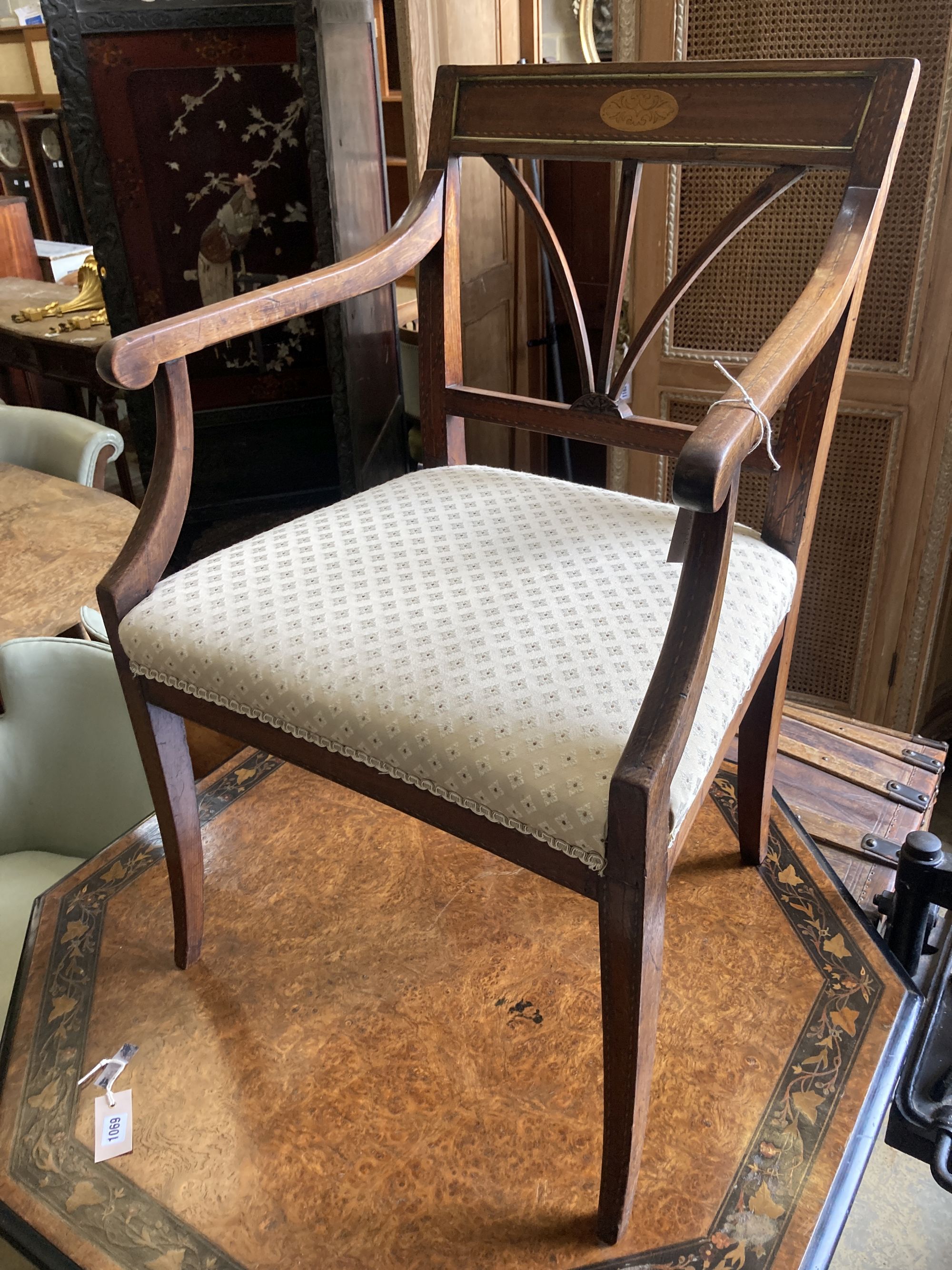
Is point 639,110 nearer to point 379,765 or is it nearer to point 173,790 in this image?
point 379,765

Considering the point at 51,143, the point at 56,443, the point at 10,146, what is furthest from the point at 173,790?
the point at 10,146

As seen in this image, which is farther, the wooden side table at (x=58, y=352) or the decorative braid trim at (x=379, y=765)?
the wooden side table at (x=58, y=352)

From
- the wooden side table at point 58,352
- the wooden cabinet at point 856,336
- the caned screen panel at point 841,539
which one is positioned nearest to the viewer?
the wooden cabinet at point 856,336

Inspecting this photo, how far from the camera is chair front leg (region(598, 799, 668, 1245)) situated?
635 mm

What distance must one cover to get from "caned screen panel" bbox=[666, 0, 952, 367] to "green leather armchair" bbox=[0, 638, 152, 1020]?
1.15 metres

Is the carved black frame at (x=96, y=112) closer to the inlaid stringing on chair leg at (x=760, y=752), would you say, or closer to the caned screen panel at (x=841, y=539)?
the caned screen panel at (x=841, y=539)

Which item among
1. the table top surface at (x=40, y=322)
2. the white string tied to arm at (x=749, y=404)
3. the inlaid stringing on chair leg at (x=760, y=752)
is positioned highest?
the white string tied to arm at (x=749, y=404)

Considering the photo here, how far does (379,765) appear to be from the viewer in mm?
745

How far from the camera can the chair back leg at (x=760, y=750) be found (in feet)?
3.19

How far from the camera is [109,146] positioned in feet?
7.12

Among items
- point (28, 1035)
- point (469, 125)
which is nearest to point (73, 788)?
point (28, 1035)

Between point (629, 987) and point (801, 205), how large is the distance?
1.34 meters

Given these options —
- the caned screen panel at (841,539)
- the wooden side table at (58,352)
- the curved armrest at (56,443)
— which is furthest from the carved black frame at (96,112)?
the caned screen panel at (841,539)

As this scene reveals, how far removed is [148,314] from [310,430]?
0.51m
